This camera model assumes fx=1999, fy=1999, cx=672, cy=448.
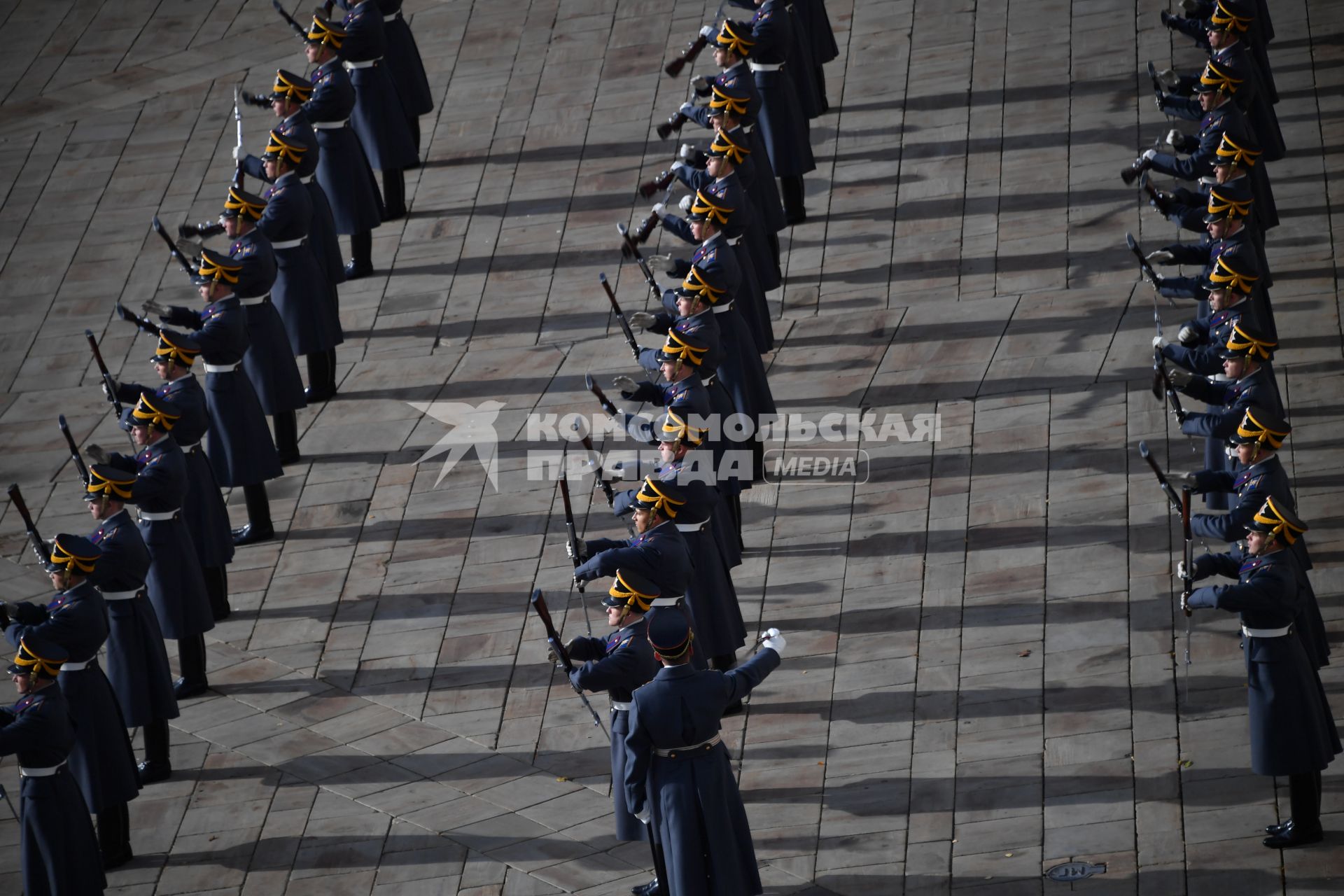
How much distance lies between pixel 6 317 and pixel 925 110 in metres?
7.59

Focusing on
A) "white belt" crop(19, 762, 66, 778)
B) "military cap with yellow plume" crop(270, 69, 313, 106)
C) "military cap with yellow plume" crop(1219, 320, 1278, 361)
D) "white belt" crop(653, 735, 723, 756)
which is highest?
"military cap with yellow plume" crop(270, 69, 313, 106)

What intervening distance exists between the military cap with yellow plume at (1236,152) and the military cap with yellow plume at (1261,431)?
2.94 metres

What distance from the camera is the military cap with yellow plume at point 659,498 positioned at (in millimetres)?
10219

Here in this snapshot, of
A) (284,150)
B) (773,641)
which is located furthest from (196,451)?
(773,641)

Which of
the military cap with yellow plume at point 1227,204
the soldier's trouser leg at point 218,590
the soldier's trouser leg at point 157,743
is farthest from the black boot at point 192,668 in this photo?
the military cap with yellow plume at point 1227,204

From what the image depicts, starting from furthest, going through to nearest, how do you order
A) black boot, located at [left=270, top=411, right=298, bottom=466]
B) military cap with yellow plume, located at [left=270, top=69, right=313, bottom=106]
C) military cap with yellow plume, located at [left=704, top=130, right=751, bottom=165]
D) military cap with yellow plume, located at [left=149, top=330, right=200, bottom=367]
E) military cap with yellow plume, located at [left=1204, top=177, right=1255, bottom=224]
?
military cap with yellow plume, located at [left=270, top=69, right=313, bottom=106], black boot, located at [left=270, top=411, right=298, bottom=466], military cap with yellow plume, located at [left=704, top=130, right=751, bottom=165], military cap with yellow plume, located at [left=1204, top=177, right=1255, bottom=224], military cap with yellow plume, located at [left=149, top=330, right=200, bottom=367]

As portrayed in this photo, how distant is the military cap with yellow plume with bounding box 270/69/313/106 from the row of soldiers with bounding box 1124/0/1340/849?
5797 millimetres

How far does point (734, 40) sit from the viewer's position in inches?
560

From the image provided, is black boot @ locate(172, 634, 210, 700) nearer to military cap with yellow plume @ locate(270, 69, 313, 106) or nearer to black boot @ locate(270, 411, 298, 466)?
black boot @ locate(270, 411, 298, 466)

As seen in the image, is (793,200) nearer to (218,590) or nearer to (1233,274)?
(1233,274)

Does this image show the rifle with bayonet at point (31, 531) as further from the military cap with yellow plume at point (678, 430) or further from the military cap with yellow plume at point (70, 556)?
the military cap with yellow plume at point (678, 430)

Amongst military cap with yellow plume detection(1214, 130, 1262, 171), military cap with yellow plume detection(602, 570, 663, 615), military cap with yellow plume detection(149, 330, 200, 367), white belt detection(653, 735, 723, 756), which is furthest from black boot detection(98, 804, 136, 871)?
military cap with yellow plume detection(1214, 130, 1262, 171)

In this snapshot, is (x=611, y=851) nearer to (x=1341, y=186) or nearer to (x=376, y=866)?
(x=376, y=866)

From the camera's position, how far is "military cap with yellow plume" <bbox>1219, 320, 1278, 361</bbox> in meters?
10.9
